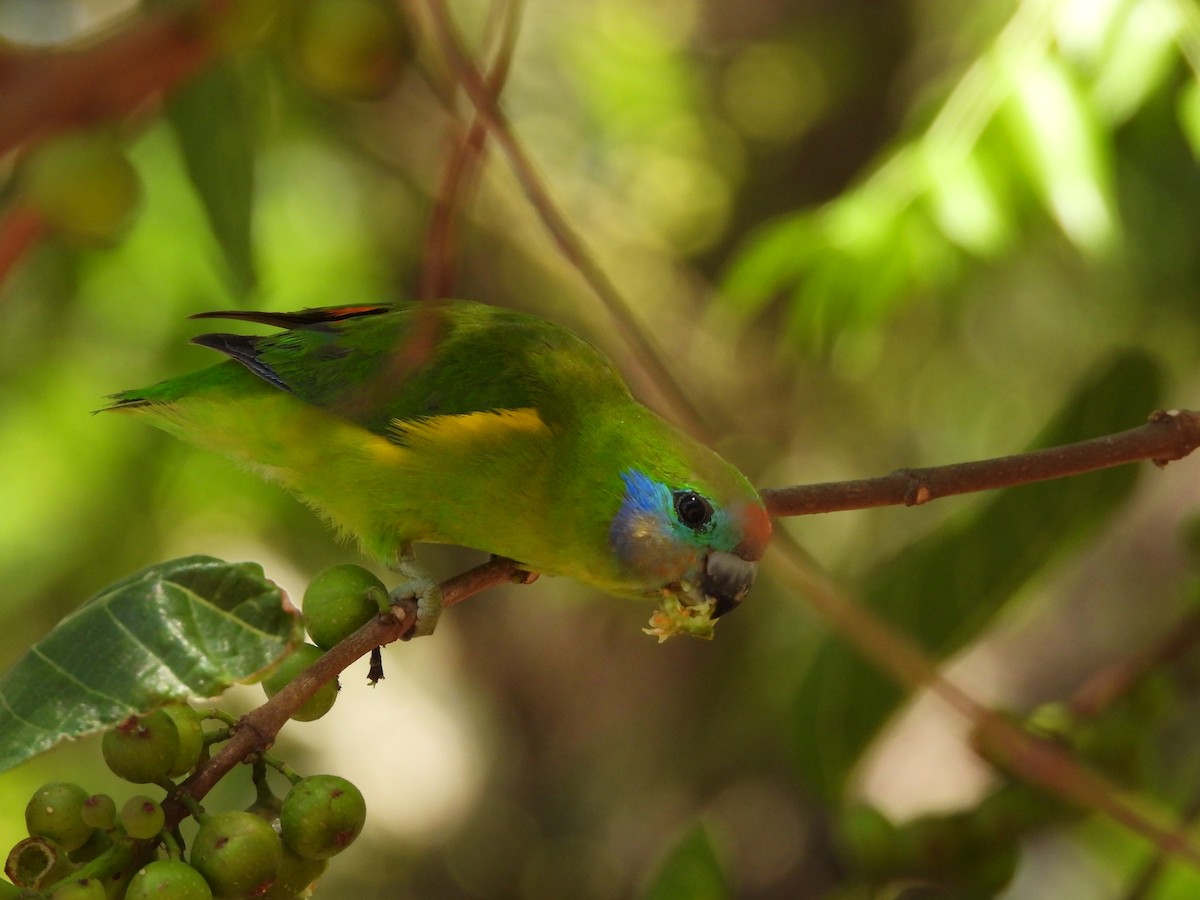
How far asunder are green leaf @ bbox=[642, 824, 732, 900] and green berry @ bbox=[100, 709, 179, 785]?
3.90ft

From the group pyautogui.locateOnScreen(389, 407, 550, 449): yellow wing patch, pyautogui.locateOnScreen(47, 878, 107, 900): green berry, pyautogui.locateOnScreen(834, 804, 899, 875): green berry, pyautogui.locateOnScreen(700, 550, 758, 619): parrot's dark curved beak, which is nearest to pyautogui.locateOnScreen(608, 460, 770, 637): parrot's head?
pyautogui.locateOnScreen(700, 550, 758, 619): parrot's dark curved beak

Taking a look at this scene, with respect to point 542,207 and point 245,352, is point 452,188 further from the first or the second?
point 245,352

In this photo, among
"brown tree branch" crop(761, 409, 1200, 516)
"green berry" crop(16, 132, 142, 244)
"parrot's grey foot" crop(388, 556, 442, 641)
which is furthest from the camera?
"green berry" crop(16, 132, 142, 244)

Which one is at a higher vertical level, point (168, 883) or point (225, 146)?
point (225, 146)

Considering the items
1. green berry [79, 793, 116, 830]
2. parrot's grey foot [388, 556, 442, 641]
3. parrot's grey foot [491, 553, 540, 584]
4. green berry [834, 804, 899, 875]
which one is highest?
parrot's grey foot [491, 553, 540, 584]

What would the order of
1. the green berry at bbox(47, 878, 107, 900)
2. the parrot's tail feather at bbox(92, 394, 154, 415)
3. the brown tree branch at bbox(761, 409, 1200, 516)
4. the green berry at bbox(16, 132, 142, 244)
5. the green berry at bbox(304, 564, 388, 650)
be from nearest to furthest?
1. the green berry at bbox(47, 878, 107, 900)
2. the green berry at bbox(304, 564, 388, 650)
3. the brown tree branch at bbox(761, 409, 1200, 516)
4. the green berry at bbox(16, 132, 142, 244)
5. the parrot's tail feather at bbox(92, 394, 154, 415)

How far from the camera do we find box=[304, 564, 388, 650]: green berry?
67.9 inches

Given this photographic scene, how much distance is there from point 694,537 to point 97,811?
1062 mm

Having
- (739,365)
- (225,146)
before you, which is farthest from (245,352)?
(739,365)

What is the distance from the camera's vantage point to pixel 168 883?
1.30 metres

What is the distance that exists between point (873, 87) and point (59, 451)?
3.11m

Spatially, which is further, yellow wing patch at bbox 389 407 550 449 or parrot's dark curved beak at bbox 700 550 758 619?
yellow wing patch at bbox 389 407 550 449

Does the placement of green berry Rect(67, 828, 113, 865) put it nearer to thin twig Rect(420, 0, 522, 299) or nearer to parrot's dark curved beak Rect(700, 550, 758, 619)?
thin twig Rect(420, 0, 522, 299)

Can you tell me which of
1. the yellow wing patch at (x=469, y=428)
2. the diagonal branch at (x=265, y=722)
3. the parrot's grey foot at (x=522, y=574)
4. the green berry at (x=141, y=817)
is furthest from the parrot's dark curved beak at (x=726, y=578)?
the green berry at (x=141, y=817)
